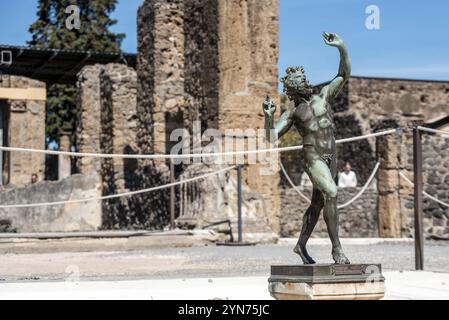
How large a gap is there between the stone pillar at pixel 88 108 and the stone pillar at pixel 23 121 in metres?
3.22

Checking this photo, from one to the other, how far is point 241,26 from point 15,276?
23.3 ft

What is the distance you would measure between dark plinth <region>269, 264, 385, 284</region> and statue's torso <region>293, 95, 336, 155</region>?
750 millimetres

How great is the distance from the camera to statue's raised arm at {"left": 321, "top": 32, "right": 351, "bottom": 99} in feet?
17.8

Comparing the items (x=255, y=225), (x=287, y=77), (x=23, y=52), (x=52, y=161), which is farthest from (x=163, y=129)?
(x=52, y=161)

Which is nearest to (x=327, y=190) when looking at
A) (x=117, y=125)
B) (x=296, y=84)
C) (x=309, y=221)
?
(x=309, y=221)

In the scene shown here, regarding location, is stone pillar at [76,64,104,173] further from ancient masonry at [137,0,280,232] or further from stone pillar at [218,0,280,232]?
stone pillar at [218,0,280,232]

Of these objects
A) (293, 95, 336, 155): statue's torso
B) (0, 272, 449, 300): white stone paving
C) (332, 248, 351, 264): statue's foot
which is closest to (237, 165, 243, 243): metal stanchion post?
(0, 272, 449, 300): white stone paving

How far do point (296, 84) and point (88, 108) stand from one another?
1727cm

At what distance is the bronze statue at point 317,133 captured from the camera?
5.23 m

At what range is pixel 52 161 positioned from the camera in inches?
1218

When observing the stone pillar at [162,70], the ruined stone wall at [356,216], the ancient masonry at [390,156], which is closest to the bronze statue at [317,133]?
the ancient masonry at [390,156]

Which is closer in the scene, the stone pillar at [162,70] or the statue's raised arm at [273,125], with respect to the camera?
the statue's raised arm at [273,125]

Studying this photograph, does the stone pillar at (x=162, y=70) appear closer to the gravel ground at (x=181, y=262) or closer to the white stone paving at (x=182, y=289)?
the gravel ground at (x=181, y=262)

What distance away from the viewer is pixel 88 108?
22.2m
